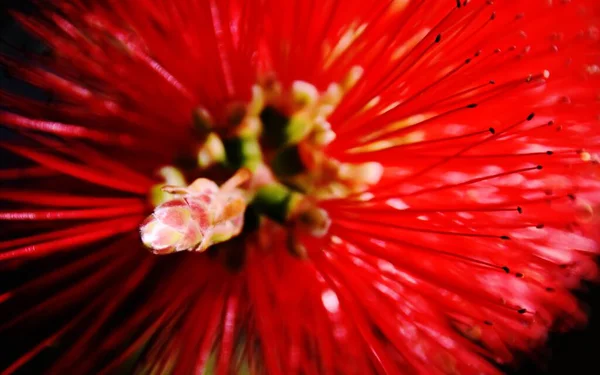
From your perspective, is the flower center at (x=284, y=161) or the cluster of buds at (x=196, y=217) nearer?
the cluster of buds at (x=196, y=217)

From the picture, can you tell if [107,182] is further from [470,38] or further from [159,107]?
[470,38]

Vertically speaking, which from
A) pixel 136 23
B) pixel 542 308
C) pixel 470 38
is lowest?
pixel 542 308

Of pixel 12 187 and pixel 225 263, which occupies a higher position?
pixel 12 187

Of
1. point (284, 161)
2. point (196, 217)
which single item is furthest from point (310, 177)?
point (196, 217)

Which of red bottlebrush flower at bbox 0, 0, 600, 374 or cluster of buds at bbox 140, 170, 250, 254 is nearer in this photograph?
cluster of buds at bbox 140, 170, 250, 254

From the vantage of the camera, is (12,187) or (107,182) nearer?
(107,182)

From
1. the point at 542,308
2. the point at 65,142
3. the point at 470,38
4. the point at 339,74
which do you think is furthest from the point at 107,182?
the point at 542,308

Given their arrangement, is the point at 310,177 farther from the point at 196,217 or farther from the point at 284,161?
the point at 196,217
